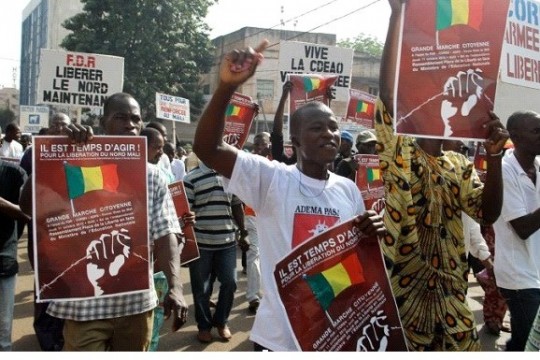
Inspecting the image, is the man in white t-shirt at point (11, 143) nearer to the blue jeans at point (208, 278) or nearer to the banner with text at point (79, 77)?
the banner with text at point (79, 77)

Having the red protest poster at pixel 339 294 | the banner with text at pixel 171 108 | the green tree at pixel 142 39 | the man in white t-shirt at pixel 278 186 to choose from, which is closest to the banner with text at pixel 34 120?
the green tree at pixel 142 39

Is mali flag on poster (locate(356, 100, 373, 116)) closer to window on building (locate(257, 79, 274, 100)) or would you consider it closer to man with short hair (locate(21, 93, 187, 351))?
man with short hair (locate(21, 93, 187, 351))

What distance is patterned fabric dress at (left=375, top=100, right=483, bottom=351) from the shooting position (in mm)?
2725

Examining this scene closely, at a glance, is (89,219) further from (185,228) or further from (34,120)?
(34,120)

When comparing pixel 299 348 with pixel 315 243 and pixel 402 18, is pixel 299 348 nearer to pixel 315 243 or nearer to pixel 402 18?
pixel 315 243

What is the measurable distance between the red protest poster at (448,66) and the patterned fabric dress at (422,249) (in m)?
0.21

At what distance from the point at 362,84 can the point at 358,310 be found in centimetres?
3670

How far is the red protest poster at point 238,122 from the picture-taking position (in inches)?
246

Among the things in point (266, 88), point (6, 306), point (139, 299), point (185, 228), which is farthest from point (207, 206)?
point (266, 88)

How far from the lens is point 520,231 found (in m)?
3.46

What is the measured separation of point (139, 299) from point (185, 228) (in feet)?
6.65

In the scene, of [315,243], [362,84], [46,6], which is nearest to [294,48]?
[315,243]

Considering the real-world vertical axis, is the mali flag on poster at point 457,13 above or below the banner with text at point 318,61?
below

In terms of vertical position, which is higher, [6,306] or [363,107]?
[363,107]
